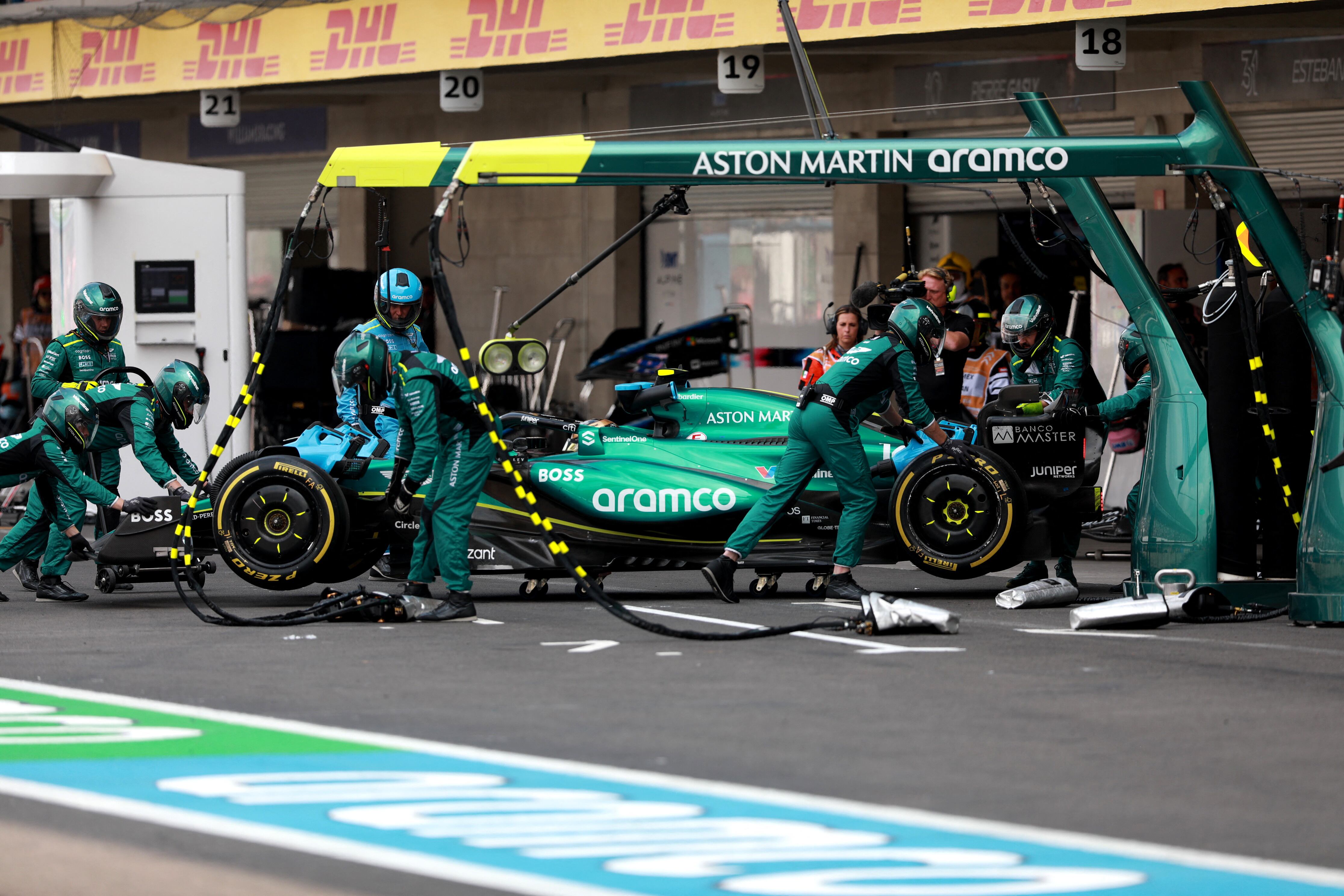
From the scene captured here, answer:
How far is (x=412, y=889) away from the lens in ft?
17.0

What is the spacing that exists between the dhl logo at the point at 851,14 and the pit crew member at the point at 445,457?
647cm

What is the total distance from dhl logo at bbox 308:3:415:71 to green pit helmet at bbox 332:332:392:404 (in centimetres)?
866

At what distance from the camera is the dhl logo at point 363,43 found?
64.6 ft

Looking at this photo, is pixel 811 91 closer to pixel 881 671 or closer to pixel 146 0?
pixel 881 671

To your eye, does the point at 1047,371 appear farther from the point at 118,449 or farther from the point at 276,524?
the point at 118,449

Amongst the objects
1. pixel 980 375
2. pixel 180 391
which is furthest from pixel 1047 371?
pixel 180 391

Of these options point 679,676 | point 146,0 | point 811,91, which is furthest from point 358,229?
point 679,676

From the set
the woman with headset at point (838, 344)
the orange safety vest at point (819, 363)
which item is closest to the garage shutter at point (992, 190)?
the woman with headset at point (838, 344)

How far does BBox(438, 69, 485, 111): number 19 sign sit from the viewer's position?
19.5 m

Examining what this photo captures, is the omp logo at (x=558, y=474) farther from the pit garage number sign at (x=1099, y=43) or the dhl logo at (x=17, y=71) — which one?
the dhl logo at (x=17, y=71)

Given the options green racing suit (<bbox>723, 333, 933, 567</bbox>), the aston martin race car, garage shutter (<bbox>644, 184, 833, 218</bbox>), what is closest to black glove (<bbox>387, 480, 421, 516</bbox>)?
the aston martin race car

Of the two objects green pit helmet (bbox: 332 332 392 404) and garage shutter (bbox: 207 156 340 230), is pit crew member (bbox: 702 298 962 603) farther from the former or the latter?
garage shutter (bbox: 207 156 340 230)

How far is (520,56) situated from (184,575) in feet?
24.2

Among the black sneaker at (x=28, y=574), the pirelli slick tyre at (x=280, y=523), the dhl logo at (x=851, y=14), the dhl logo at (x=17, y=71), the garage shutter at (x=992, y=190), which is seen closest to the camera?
the pirelli slick tyre at (x=280, y=523)
